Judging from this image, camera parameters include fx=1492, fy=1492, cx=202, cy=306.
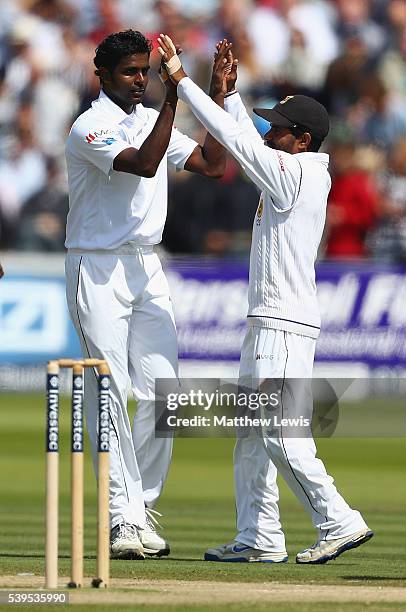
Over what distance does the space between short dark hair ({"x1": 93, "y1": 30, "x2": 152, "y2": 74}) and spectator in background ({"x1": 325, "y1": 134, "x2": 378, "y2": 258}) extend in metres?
10.3

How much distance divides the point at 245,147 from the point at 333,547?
6.01ft

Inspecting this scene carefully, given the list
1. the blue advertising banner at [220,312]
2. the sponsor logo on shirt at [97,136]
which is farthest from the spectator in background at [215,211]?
the sponsor logo on shirt at [97,136]

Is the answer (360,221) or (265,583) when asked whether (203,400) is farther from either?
(360,221)

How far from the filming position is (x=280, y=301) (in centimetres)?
683

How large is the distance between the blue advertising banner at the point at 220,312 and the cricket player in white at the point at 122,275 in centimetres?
931

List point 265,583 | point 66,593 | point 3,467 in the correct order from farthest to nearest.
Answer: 1. point 3,467
2. point 265,583
3. point 66,593

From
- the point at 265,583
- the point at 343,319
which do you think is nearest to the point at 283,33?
the point at 343,319

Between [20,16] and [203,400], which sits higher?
[20,16]

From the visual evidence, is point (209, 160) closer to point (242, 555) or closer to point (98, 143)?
point (98, 143)

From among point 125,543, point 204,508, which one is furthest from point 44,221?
point 125,543

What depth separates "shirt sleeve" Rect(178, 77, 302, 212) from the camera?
6.57m

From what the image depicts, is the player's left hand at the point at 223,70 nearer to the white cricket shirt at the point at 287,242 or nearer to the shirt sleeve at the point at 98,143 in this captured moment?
the white cricket shirt at the point at 287,242

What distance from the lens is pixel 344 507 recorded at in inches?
265

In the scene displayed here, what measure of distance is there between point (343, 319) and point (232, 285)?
131cm
